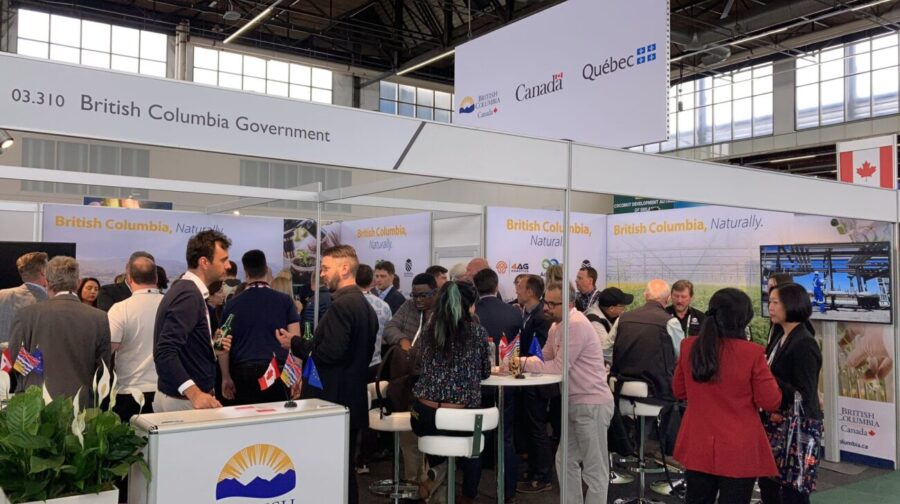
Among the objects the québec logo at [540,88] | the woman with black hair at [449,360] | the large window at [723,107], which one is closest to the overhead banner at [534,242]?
the québec logo at [540,88]

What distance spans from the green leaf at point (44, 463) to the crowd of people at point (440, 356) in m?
0.27

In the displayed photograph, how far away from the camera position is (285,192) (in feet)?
16.9

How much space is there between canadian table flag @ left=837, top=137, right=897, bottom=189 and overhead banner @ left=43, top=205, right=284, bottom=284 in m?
5.29

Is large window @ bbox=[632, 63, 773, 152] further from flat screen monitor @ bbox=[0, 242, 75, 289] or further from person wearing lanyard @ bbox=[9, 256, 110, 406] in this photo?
person wearing lanyard @ bbox=[9, 256, 110, 406]

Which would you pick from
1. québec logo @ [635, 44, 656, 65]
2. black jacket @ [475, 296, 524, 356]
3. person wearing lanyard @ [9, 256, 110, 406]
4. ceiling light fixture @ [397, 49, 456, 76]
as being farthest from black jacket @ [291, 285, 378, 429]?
ceiling light fixture @ [397, 49, 456, 76]

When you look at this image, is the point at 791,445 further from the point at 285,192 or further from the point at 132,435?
the point at 285,192

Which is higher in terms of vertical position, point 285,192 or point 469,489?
point 285,192

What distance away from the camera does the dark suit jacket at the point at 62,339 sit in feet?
9.82

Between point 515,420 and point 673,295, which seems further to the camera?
point 673,295

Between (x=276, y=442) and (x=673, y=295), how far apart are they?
3229mm

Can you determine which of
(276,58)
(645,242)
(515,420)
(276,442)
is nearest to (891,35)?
(645,242)

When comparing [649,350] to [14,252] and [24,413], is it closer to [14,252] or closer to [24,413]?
[24,413]

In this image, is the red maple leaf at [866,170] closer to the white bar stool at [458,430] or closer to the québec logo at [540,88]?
the québec logo at [540,88]

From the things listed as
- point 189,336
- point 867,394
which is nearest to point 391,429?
point 189,336
